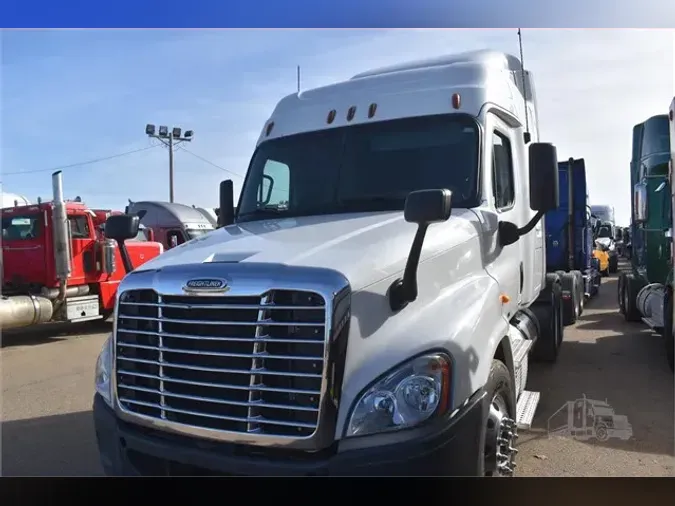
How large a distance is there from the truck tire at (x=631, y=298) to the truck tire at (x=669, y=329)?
122 inches

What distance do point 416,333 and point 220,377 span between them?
0.98 m

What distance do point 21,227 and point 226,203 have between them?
816 cm

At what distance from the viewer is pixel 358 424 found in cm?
270

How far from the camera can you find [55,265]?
1087 centimetres

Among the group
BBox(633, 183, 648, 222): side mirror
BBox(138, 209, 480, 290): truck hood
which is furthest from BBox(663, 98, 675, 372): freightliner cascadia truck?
BBox(138, 209, 480, 290): truck hood

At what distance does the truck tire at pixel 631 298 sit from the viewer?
10.7 m

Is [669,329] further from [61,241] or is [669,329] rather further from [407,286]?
[61,241]

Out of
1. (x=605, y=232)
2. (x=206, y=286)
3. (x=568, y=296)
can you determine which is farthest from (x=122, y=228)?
(x=605, y=232)

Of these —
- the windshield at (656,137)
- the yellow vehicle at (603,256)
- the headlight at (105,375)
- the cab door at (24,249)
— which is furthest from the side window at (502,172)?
the yellow vehicle at (603,256)

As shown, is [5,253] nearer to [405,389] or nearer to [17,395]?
[17,395]

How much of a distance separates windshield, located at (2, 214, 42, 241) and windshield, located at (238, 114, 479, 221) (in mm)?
8240

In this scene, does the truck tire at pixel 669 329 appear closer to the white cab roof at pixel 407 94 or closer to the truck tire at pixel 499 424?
the white cab roof at pixel 407 94

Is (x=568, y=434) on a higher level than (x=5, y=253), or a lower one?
lower

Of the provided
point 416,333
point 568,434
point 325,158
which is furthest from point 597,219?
point 416,333
